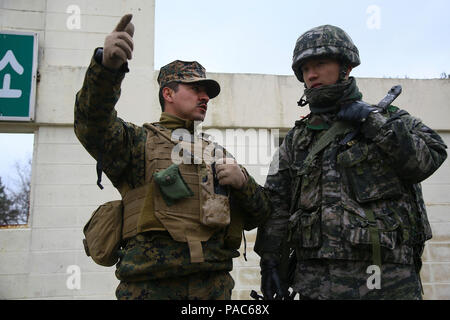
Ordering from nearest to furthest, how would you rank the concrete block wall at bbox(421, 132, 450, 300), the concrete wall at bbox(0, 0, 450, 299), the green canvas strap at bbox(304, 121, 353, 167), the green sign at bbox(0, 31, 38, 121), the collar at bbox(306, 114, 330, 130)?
the green canvas strap at bbox(304, 121, 353, 167) < the collar at bbox(306, 114, 330, 130) < the concrete wall at bbox(0, 0, 450, 299) < the green sign at bbox(0, 31, 38, 121) < the concrete block wall at bbox(421, 132, 450, 300)

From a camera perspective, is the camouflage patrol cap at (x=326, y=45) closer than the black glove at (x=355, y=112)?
No

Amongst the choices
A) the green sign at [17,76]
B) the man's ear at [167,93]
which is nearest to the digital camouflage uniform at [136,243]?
the man's ear at [167,93]

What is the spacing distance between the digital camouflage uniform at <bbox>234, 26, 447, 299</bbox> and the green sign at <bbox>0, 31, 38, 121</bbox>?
299cm

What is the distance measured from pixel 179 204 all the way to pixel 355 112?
952 millimetres

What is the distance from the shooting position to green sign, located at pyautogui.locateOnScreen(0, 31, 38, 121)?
158 inches

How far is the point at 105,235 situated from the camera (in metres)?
1.91

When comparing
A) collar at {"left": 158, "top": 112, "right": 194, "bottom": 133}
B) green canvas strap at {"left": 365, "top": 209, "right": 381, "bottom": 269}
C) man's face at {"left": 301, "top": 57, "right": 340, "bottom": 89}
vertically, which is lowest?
green canvas strap at {"left": 365, "top": 209, "right": 381, "bottom": 269}

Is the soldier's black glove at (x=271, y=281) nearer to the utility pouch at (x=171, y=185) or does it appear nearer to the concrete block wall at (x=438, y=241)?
the utility pouch at (x=171, y=185)

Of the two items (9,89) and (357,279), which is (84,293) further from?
(357,279)

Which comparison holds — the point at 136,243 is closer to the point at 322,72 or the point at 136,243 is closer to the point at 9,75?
the point at 322,72

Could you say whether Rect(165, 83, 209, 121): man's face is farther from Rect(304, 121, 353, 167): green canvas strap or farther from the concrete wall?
the concrete wall

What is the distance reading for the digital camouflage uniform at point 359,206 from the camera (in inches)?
71.8

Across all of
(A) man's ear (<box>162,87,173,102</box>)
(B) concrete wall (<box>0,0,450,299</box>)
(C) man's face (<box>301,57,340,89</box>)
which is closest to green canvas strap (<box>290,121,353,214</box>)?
(C) man's face (<box>301,57,340,89</box>)
